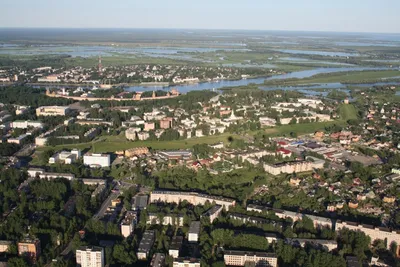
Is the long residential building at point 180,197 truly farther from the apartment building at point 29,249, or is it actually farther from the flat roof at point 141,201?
the apartment building at point 29,249

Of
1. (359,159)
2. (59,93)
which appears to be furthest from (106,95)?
(359,159)

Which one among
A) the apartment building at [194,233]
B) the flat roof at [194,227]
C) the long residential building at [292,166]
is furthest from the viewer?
the long residential building at [292,166]

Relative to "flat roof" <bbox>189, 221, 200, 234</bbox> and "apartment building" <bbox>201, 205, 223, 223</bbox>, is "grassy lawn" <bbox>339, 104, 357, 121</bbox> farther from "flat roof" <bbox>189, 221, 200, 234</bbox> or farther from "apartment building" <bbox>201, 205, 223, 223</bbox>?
"flat roof" <bbox>189, 221, 200, 234</bbox>

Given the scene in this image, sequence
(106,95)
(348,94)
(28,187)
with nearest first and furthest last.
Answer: (28,187), (106,95), (348,94)

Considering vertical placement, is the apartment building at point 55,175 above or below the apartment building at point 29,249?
above

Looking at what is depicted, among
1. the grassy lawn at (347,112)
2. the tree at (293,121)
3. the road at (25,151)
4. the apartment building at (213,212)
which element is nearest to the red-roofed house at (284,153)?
the apartment building at (213,212)

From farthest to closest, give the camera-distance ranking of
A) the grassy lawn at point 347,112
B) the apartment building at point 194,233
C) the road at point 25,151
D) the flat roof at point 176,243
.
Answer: the grassy lawn at point 347,112 < the road at point 25,151 < the apartment building at point 194,233 < the flat roof at point 176,243

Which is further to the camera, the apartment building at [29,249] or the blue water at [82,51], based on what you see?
the blue water at [82,51]

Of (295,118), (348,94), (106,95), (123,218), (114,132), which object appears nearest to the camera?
(123,218)

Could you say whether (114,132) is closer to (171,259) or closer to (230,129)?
(230,129)
